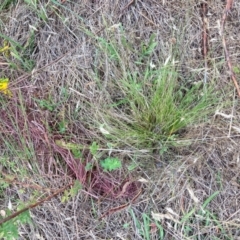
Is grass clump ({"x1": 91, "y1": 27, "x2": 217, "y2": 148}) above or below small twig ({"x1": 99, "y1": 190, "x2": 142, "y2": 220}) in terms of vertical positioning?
above

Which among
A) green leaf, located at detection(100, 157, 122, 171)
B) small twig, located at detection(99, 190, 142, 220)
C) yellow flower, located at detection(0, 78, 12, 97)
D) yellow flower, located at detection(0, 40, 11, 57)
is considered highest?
yellow flower, located at detection(0, 40, 11, 57)

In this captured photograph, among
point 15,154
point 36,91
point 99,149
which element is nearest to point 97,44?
point 36,91

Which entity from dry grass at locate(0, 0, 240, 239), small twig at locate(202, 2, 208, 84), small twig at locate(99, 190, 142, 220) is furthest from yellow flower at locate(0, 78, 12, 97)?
small twig at locate(202, 2, 208, 84)

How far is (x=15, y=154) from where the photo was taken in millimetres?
1508

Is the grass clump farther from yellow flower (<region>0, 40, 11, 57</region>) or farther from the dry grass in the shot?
yellow flower (<region>0, 40, 11, 57</region>)

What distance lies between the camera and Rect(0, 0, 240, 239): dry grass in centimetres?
141

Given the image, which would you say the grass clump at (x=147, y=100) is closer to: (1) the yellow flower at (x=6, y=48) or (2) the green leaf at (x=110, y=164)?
(2) the green leaf at (x=110, y=164)

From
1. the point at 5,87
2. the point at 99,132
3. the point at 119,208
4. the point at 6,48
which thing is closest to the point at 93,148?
the point at 99,132

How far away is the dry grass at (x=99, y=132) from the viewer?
1412 mm

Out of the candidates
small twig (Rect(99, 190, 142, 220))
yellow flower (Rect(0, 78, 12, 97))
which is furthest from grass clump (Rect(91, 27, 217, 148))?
yellow flower (Rect(0, 78, 12, 97))

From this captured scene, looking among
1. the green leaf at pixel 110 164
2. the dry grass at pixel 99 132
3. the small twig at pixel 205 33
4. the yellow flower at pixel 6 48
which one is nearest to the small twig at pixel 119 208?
the dry grass at pixel 99 132

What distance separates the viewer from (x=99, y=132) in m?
1.47

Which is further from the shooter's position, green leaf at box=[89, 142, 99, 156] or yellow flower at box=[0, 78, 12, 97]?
A: yellow flower at box=[0, 78, 12, 97]

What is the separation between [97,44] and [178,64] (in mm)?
304
